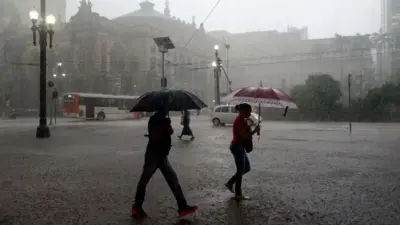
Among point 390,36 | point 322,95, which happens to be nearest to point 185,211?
point 322,95

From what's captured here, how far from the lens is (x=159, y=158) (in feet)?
18.8

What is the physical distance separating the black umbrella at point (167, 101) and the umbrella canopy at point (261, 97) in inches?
50.8

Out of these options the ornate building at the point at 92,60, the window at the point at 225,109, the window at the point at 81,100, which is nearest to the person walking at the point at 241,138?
the window at the point at 225,109

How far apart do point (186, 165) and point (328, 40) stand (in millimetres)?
91477

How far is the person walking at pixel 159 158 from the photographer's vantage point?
18.5ft

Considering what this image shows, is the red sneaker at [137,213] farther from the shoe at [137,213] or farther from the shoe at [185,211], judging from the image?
the shoe at [185,211]

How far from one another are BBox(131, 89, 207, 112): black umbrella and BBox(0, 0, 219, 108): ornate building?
47.8 metres

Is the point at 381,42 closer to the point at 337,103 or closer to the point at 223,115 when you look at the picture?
the point at 337,103

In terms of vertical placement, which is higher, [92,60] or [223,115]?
[92,60]

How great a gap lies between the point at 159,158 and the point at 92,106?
4057 cm

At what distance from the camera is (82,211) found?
Result: 603cm

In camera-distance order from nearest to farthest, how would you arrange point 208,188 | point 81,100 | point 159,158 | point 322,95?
1. point 159,158
2. point 208,188
3. point 81,100
4. point 322,95

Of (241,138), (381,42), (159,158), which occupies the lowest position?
(159,158)

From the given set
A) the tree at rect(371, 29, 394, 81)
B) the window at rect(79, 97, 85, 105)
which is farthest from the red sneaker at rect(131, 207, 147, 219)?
the tree at rect(371, 29, 394, 81)
